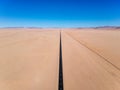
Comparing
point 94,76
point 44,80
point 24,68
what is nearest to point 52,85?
point 44,80

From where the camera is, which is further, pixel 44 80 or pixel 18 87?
pixel 44 80

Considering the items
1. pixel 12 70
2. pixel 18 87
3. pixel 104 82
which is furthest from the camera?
pixel 12 70

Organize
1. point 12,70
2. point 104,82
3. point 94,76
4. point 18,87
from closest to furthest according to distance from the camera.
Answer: point 18,87, point 104,82, point 94,76, point 12,70

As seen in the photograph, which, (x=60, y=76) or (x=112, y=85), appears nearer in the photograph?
(x=112, y=85)

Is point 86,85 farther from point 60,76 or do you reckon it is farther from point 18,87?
point 18,87

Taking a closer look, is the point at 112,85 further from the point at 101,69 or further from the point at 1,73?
the point at 1,73

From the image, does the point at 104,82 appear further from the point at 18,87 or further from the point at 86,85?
the point at 18,87

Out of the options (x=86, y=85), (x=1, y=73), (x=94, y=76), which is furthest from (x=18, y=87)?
(x=94, y=76)

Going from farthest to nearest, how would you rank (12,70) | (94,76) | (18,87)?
(12,70), (94,76), (18,87)
